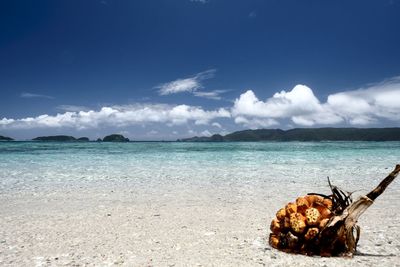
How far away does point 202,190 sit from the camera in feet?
32.4

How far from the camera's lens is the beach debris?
362 cm

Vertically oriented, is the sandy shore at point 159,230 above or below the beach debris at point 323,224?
below

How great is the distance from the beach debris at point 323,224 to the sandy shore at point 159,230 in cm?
13

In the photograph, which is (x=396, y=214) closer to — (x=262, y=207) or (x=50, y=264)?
(x=262, y=207)

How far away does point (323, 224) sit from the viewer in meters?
3.65

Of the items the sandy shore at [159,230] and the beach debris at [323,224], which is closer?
the beach debris at [323,224]

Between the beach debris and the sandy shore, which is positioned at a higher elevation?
the beach debris

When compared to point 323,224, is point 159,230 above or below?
below

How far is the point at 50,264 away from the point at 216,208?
414 centimetres

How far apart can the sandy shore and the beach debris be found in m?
0.13

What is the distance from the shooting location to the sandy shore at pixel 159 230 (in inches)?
158

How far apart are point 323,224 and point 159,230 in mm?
3017

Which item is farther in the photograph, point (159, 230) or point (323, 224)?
point (159, 230)

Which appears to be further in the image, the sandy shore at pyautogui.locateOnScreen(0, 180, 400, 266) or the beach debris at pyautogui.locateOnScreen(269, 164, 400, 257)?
the sandy shore at pyautogui.locateOnScreen(0, 180, 400, 266)
